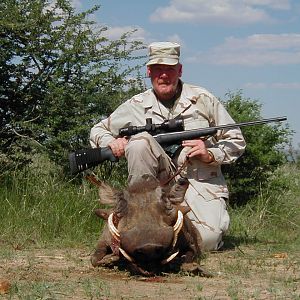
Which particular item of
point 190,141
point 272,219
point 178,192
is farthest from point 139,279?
point 272,219

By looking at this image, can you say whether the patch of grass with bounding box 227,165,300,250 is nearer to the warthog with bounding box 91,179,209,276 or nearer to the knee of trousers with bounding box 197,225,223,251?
the knee of trousers with bounding box 197,225,223,251

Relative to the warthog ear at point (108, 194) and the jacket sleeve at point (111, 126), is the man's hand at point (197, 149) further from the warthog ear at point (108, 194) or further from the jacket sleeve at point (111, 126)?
the warthog ear at point (108, 194)

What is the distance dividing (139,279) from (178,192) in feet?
2.33

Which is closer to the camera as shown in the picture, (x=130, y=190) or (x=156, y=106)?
(x=130, y=190)

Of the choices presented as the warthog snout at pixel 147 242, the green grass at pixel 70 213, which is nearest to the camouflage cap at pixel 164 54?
the green grass at pixel 70 213

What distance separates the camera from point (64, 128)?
9266 millimetres

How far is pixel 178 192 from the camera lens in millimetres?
5391

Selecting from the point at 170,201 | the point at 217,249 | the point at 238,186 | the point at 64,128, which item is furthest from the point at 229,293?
the point at 64,128

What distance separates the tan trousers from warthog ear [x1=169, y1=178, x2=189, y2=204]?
0.48 feet

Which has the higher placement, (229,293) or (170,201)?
(170,201)

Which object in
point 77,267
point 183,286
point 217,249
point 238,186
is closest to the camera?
point 183,286

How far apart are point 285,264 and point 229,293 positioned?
5.13ft

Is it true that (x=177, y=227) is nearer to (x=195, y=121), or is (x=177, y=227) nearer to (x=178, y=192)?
(x=178, y=192)

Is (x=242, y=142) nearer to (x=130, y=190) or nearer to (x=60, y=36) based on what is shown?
(x=130, y=190)
